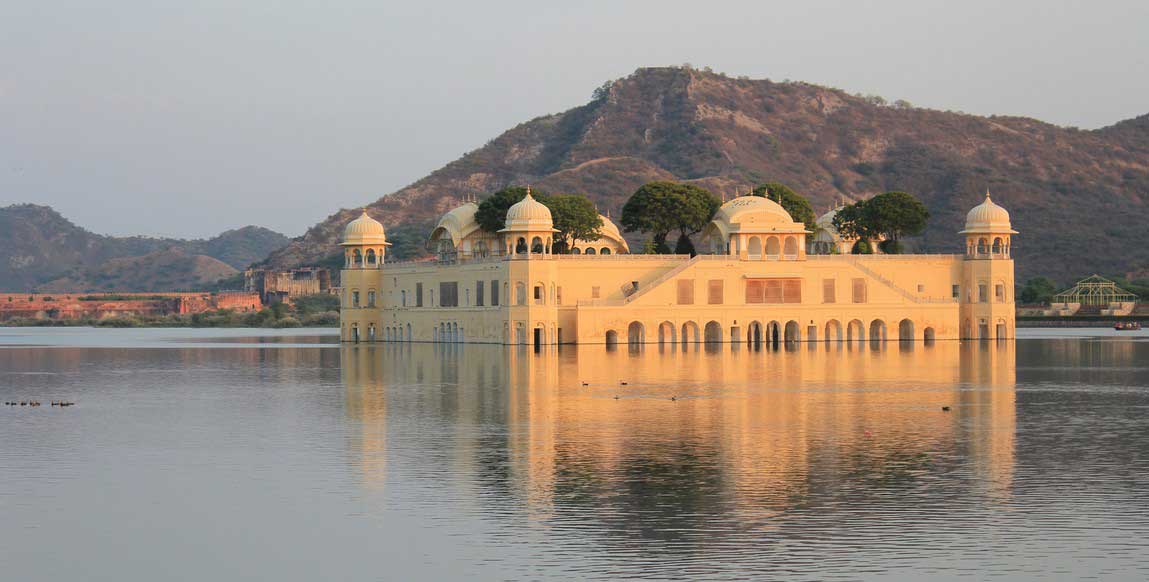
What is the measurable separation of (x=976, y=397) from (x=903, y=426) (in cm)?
919

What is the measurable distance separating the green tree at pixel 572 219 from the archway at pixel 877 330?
16.1 metres

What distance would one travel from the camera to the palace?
7706 centimetres

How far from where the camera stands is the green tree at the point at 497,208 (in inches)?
3413

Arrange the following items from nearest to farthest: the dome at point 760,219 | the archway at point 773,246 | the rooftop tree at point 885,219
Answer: the dome at point 760,219
the archway at point 773,246
the rooftop tree at point 885,219

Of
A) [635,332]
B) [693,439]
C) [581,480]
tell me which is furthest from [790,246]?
[581,480]

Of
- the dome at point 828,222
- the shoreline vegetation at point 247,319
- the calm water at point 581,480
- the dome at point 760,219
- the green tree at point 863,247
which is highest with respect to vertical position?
the dome at point 828,222

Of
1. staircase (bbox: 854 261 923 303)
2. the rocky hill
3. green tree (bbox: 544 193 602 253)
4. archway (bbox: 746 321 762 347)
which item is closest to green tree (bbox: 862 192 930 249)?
staircase (bbox: 854 261 923 303)

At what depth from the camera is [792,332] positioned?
82.9 m

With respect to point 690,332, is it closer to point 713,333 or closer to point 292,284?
point 713,333

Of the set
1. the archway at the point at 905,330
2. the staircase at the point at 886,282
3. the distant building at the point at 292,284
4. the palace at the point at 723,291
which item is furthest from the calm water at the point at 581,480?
the distant building at the point at 292,284

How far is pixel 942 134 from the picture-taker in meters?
195

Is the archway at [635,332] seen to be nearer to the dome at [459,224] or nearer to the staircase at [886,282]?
the staircase at [886,282]

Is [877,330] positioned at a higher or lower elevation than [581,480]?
higher

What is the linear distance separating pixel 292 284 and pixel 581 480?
474 ft
